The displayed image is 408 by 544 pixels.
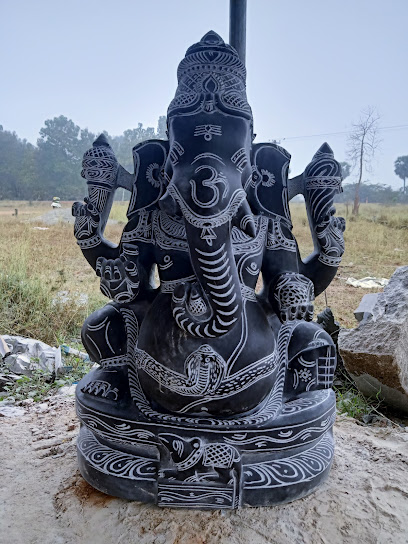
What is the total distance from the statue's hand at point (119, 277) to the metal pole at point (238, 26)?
3.24 ft

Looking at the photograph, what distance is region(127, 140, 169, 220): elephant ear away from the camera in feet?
5.82

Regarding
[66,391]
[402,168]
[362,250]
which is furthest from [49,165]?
[402,168]

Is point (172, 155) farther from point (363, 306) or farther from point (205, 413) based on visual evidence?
point (363, 306)

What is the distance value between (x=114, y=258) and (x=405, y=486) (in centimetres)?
141

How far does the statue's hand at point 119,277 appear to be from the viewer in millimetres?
1653

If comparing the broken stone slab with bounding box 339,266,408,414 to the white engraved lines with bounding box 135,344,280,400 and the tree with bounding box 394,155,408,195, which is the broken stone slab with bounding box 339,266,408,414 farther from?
the tree with bounding box 394,155,408,195

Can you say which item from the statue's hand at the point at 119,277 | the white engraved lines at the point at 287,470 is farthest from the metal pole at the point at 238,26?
the white engraved lines at the point at 287,470

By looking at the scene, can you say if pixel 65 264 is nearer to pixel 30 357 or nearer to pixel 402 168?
pixel 30 357

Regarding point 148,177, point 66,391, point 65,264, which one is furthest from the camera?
point 65,264

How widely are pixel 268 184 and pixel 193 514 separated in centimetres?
118

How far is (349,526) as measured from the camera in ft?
4.92

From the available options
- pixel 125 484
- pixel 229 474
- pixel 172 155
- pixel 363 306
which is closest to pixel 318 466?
pixel 229 474

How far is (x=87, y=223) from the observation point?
68.7 inches

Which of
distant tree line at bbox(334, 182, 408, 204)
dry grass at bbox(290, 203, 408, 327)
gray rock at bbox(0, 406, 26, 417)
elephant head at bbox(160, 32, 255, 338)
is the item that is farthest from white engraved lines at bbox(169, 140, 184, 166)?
distant tree line at bbox(334, 182, 408, 204)
